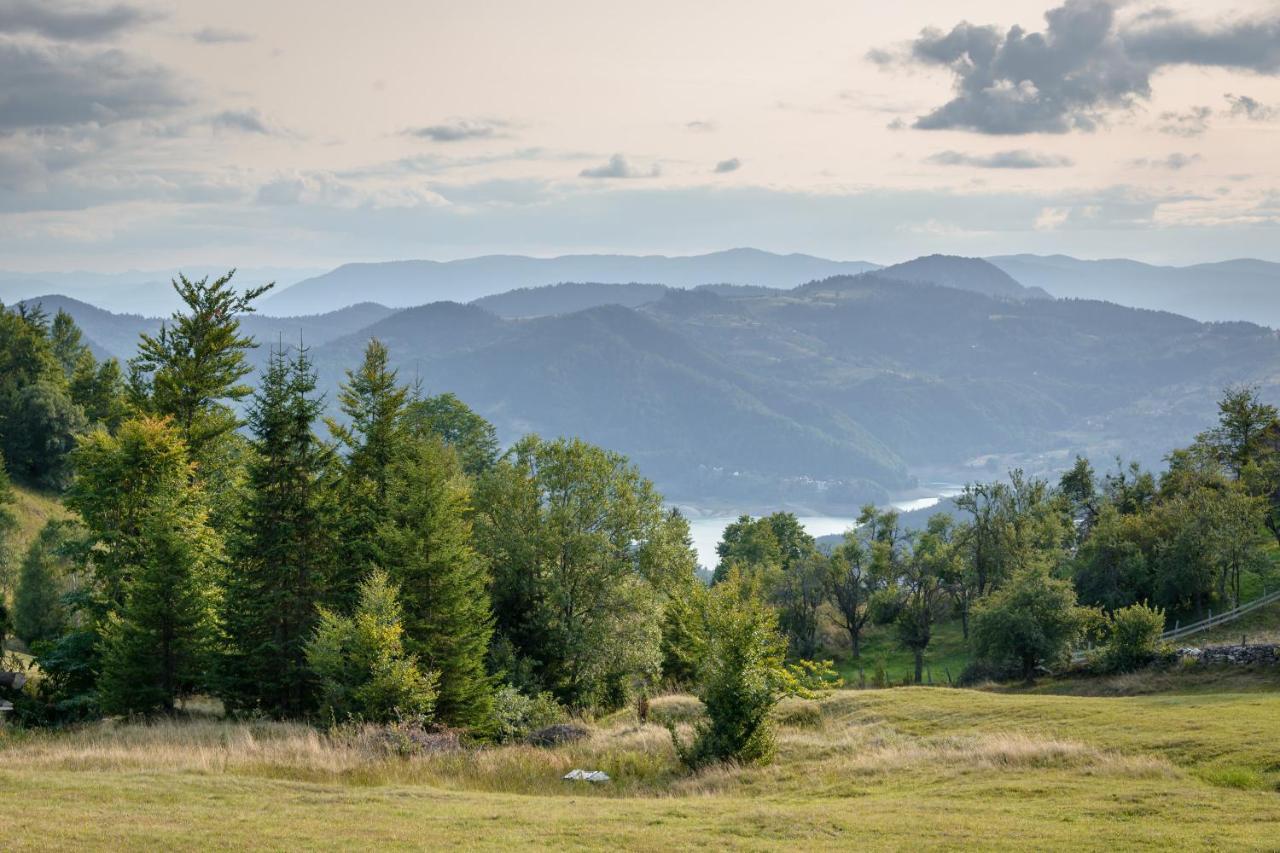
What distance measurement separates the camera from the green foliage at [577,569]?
40.8 meters

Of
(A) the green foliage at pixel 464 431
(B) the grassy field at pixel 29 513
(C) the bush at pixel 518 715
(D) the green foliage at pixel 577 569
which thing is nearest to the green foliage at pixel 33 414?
(B) the grassy field at pixel 29 513

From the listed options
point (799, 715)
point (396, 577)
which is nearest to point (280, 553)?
point (396, 577)

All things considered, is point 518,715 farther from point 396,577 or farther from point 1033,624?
point 1033,624

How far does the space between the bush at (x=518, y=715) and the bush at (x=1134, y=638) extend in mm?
24237

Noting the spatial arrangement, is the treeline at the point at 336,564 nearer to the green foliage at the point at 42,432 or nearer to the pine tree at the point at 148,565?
the pine tree at the point at 148,565

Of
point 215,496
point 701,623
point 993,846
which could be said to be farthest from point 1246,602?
point 215,496

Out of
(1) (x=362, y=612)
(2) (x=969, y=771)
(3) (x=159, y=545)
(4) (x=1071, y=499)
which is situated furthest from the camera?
(4) (x=1071, y=499)

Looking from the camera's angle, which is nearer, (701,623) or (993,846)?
(993,846)

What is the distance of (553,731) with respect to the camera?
28125 millimetres

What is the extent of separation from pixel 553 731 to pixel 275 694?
9799 millimetres

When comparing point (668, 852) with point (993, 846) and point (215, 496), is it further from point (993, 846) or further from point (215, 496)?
point (215, 496)

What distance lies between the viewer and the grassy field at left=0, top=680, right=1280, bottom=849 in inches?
610

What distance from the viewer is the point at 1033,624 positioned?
1900 inches

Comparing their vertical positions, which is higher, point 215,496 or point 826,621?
point 215,496
